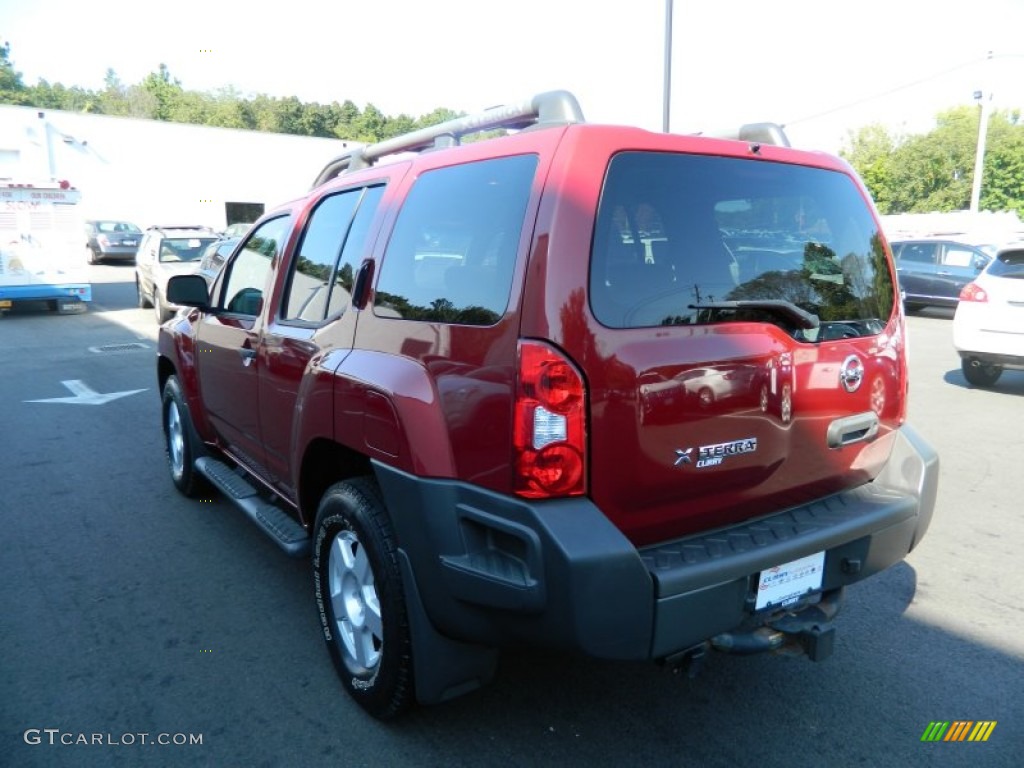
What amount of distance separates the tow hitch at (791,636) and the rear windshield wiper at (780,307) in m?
0.99

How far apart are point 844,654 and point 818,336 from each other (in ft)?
4.86

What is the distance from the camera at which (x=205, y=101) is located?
83000 mm

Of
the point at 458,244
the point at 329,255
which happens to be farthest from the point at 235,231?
the point at 458,244

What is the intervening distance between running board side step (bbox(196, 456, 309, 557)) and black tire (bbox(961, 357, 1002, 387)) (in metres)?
8.12

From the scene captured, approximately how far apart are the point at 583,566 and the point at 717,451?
645mm

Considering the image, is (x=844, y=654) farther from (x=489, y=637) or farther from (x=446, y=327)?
(x=446, y=327)

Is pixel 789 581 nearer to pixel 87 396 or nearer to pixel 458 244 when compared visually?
pixel 458 244

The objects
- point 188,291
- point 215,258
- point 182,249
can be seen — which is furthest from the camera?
point 182,249

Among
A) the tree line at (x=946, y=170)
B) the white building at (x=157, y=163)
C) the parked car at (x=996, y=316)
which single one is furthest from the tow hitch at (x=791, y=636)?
the tree line at (x=946, y=170)

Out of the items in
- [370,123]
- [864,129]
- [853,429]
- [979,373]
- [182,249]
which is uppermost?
[370,123]

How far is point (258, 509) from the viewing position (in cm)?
388

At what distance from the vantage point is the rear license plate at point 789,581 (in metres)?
2.42

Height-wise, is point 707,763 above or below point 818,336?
below

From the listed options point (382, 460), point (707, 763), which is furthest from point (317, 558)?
point (707, 763)
